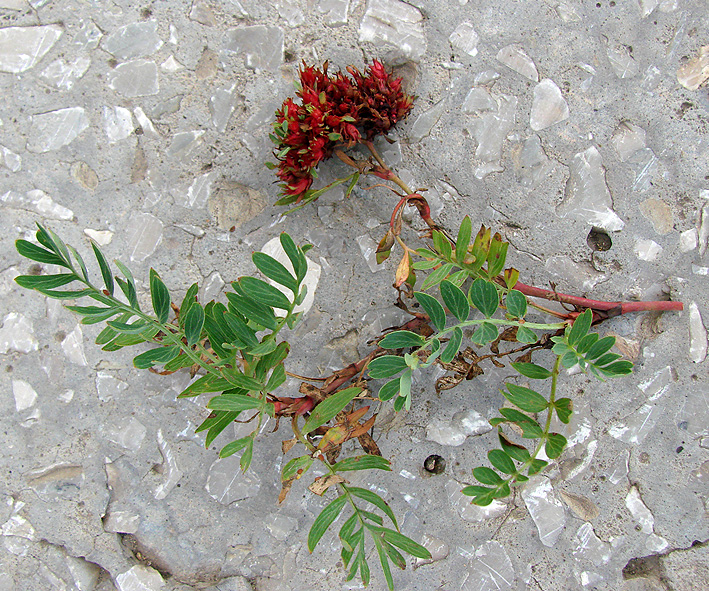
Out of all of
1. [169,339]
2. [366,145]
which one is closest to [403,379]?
[169,339]

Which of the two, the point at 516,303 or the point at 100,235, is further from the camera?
the point at 100,235

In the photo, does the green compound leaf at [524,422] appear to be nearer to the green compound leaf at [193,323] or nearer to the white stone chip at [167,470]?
the green compound leaf at [193,323]

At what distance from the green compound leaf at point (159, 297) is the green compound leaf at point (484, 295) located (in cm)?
59

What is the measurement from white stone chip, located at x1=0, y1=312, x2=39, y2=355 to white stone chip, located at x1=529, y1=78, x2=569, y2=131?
147cm

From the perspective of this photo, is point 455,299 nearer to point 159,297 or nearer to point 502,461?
point 502,461

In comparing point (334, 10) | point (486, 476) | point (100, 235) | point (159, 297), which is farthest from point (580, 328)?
point (100, 235)

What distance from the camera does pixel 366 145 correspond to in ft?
4.52

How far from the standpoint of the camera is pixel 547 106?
1.43m

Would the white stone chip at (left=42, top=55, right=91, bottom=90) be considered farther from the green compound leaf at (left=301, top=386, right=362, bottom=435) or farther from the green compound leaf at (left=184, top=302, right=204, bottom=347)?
the green compound leaf at (left=301, top=386, right=362, bottom=435)

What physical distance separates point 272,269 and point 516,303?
19.2 inches

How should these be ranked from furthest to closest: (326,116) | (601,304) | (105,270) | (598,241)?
(598,241)
(601,304)
(326,116)
(105,270)

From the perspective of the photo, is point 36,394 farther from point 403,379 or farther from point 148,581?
point 403,379

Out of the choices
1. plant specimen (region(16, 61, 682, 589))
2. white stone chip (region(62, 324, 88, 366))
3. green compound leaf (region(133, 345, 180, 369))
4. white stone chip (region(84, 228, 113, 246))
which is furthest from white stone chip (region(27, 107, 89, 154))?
green compound leaf (region(133, 345, 180, 369))

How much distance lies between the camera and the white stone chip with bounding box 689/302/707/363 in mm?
1402
